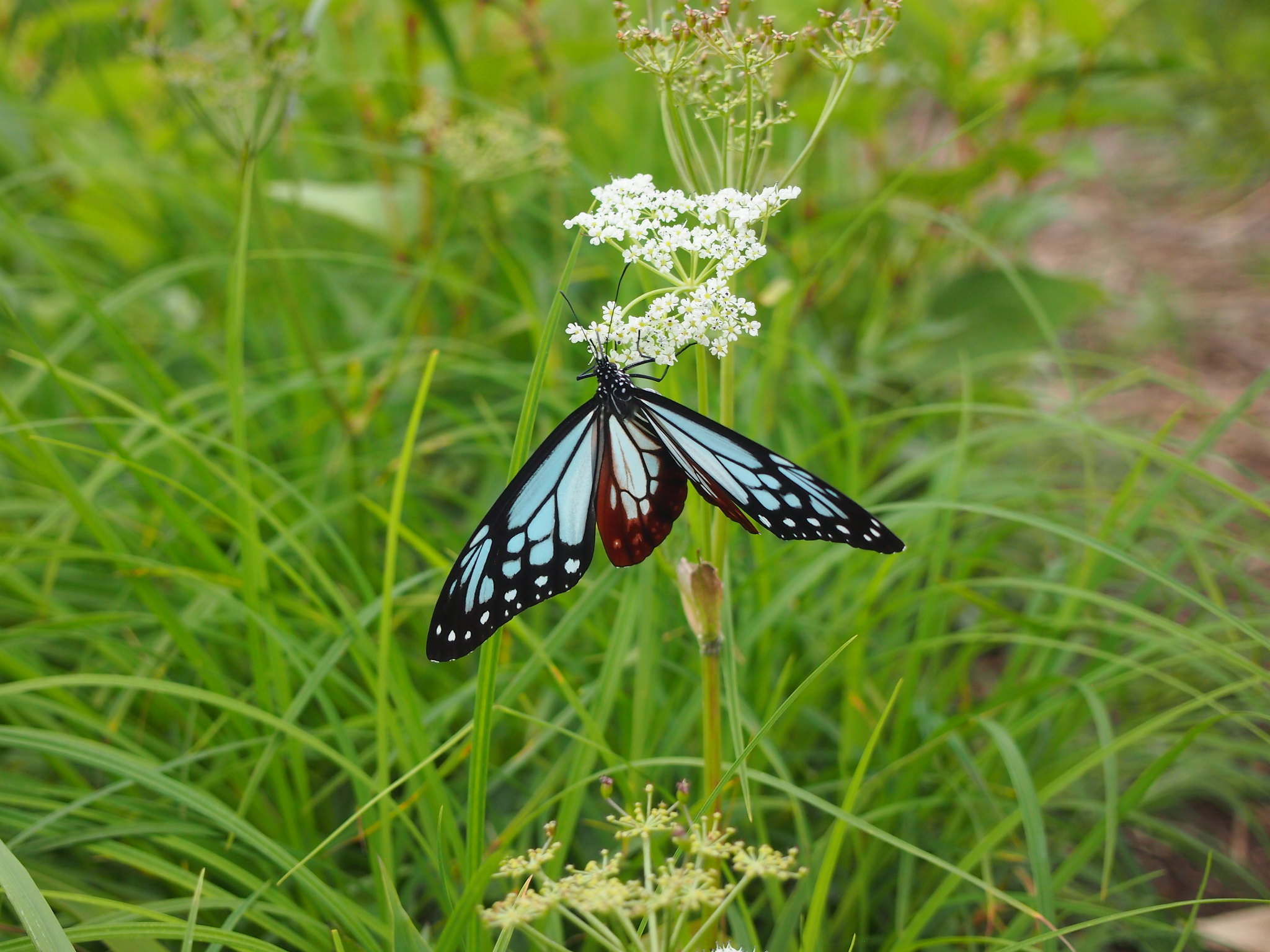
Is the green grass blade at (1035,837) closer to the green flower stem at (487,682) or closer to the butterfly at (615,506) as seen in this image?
the butterfly at (615,506)

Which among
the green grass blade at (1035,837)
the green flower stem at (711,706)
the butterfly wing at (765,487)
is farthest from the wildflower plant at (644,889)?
the green grass blade at (1035,837)

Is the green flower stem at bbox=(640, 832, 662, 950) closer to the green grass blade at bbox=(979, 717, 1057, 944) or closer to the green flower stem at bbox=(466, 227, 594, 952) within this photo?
the green flower stem at bbox=(466, 227, 594, 952)

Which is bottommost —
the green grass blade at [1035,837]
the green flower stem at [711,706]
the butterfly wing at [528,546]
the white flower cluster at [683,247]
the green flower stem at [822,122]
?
the green grass blade at [1035,837]

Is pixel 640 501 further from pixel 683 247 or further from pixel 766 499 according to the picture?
Result: pixel 683 247

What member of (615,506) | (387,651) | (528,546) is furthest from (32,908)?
(615,506)

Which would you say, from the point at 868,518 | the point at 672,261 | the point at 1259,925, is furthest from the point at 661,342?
the point at 1259,925

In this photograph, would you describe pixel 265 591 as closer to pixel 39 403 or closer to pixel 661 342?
pixel 661 342

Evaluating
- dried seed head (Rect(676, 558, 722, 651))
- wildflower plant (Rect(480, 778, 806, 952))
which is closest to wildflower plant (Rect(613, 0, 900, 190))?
dried seed head (Rect(676, 558, 722, 651))
